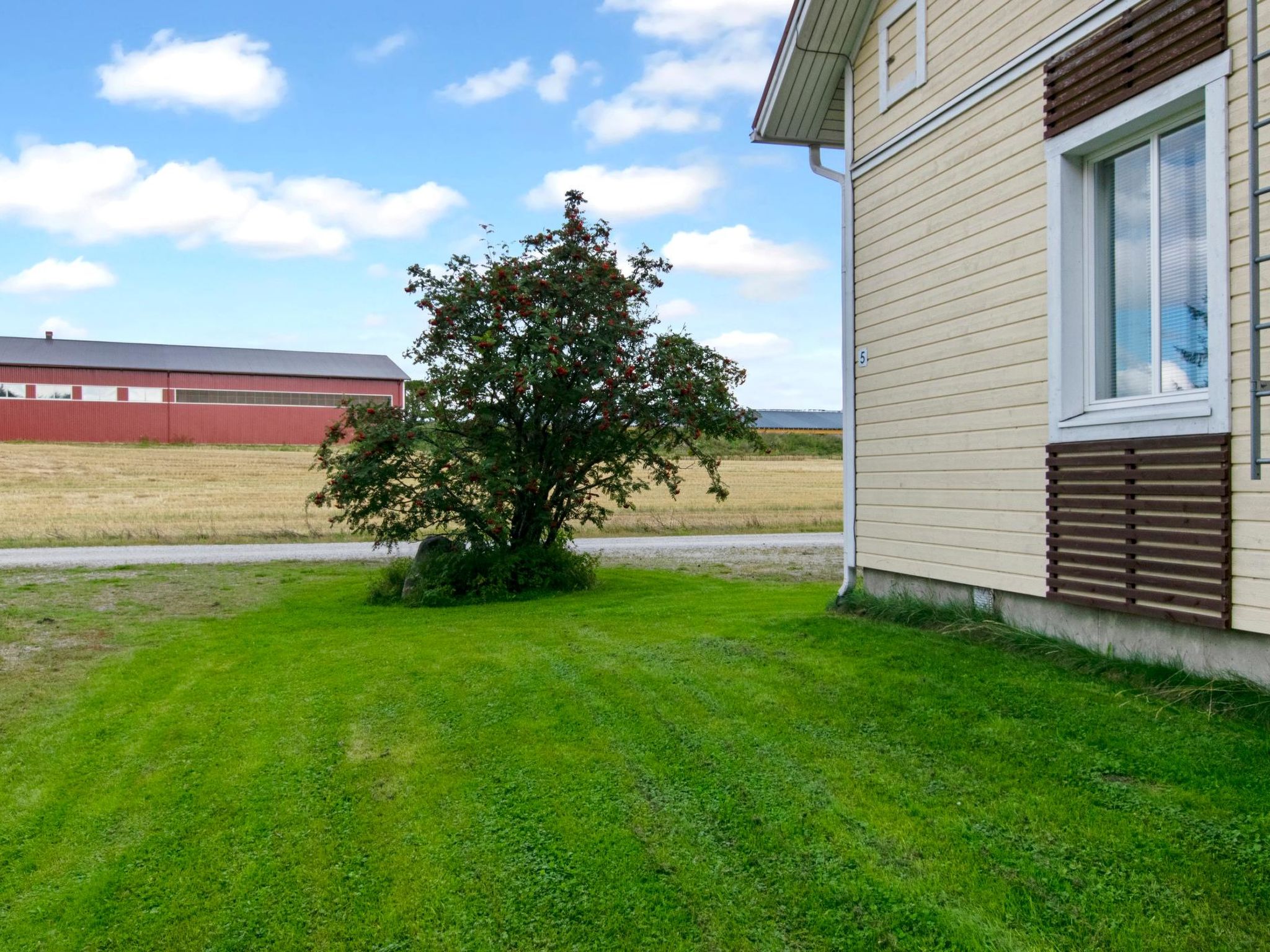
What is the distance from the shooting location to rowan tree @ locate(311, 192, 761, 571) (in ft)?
38.6

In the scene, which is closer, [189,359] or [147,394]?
[147,394]

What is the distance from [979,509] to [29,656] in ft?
25.7

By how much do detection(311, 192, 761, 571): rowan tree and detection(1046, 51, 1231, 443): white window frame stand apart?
6361 millimetres

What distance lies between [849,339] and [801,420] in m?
88.7

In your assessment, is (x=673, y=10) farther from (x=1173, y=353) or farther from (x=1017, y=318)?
(x=1173, y=353)

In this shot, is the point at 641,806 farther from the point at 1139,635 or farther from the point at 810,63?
the point at 810,63

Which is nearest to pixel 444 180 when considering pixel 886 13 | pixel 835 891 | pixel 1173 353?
pixel 886 13

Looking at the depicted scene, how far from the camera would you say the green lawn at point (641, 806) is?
128 inches

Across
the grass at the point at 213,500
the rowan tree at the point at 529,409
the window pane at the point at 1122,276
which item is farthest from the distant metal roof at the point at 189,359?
the window pane at the point at 1122,276

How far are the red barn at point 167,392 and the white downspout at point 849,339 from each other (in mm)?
47983

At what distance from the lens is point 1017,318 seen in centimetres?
671

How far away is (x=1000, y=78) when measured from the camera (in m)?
6.98

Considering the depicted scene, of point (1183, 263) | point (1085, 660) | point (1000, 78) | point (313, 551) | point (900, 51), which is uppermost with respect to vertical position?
point (900, 51)

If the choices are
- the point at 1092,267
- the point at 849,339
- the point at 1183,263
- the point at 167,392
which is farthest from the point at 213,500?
the point at 1183,263
